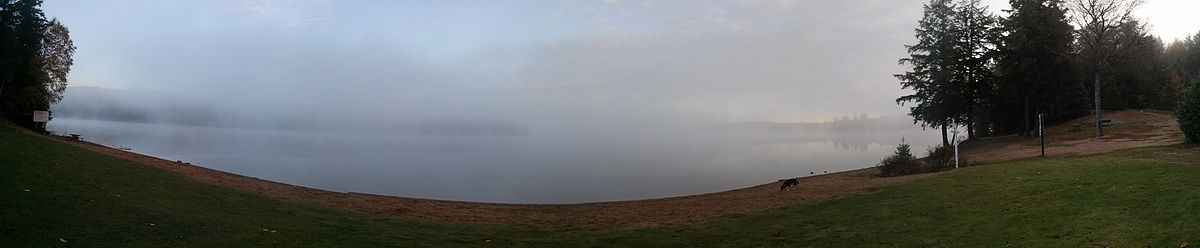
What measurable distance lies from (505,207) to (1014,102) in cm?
4478

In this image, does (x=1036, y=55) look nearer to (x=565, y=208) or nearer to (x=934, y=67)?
(x=934, y=67)

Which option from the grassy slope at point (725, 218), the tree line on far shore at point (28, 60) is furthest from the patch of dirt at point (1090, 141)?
the tree line on far shore at point (28, 60)

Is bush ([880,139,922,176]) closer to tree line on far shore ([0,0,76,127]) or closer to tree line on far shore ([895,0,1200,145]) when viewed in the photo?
tree line on far shore ([895,0,1200,145])

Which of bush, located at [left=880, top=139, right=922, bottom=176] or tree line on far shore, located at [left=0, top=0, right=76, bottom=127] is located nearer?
bush, located at [left=880, top=139, right=922, bottom=176]

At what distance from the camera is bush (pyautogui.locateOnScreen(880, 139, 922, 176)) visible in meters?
26.8

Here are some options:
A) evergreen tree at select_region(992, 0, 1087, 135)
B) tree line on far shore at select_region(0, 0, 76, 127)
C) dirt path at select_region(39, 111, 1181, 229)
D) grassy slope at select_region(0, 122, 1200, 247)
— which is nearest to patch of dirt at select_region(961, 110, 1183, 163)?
dirt path at select_region(39, 111, 1181, 229)

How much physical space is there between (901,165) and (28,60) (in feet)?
200

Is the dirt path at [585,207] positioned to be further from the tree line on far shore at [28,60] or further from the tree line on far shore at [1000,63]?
the tree line on far shore at [28,60]

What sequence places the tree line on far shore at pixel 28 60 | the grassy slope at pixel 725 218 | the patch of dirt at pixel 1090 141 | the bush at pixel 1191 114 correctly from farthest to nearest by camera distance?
the tree line on far shore at pixel 28 60 → the patch of dirt at pixel 1090 141 → the bush at pixel 1191 114 → the grassy slope at pixel 725 218

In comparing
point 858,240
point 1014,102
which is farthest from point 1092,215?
point 1014,102

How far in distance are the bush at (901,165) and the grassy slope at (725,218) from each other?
8.19 meters

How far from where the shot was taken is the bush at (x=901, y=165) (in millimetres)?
26766

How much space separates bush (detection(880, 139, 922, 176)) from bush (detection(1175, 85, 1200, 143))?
30.4 feet

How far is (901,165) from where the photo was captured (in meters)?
27.3
